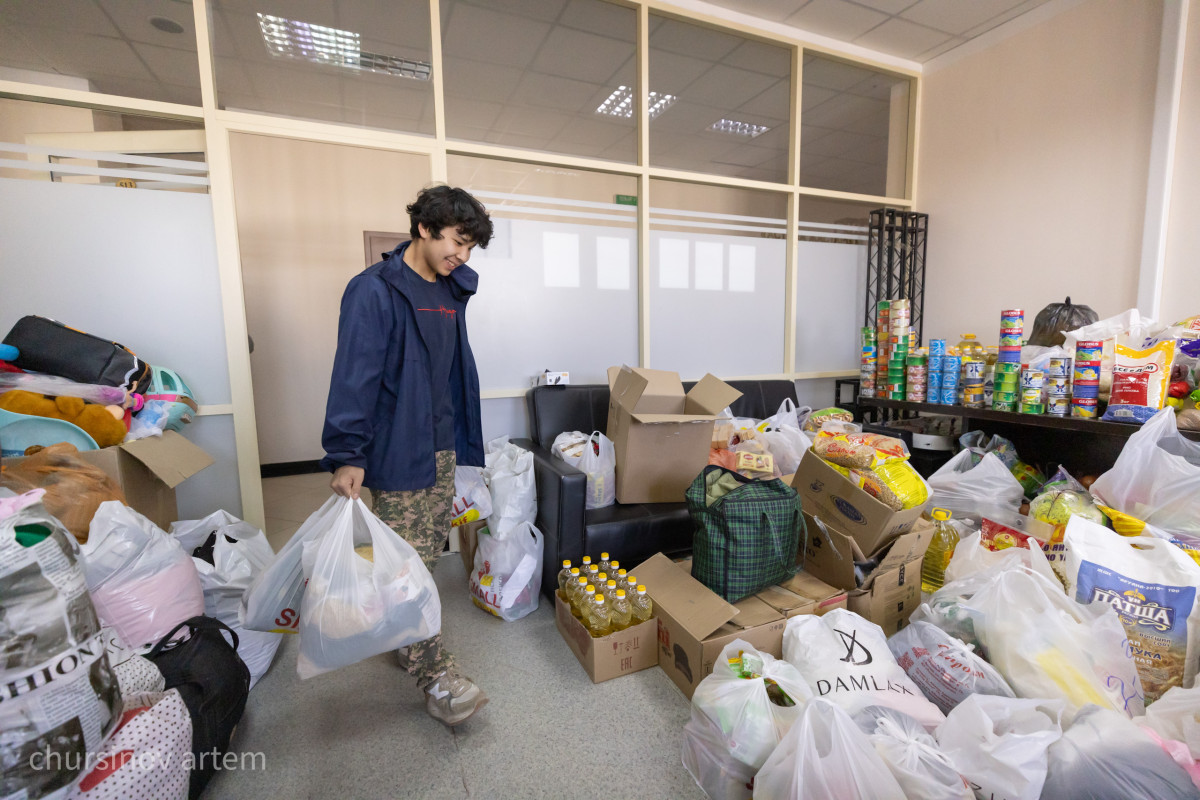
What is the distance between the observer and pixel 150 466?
1.57 m

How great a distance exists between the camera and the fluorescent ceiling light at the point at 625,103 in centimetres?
276

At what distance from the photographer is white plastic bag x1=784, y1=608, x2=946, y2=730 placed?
3.63 feet

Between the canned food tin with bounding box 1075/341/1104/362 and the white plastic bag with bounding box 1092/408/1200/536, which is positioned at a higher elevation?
the canned food tin with bounding box 1075/341/1104/362

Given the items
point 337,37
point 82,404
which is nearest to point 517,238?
point 337,37

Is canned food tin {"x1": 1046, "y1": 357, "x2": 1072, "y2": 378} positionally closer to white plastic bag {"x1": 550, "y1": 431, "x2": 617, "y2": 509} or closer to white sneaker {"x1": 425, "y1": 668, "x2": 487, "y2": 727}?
white plastic bag {"x1": 550, "y1": 431, "x2": 617, "y2": 509}

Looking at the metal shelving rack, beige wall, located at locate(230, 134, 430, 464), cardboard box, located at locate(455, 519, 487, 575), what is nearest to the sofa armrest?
cardboard box, located at locate(455, 519, 487, 575)

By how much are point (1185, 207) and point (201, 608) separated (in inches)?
171

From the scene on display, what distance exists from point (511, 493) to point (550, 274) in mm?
1207

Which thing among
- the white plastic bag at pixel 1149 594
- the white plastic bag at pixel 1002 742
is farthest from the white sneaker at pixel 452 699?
the white plastic bag at pixel 1149 594

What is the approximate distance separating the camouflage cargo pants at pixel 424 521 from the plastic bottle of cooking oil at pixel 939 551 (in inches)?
69.7

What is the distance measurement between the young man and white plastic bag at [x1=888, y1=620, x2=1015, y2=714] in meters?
1.15

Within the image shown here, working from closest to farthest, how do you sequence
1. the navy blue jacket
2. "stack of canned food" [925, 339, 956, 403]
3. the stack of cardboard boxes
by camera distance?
the navy blue jacket
the stack of cardboard boxes
"stack of canned food" [925, 339, 956, 403]

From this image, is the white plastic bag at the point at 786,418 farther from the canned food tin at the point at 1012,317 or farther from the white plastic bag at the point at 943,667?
the white plastic bag at the point at 943,667

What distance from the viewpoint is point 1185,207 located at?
234 centimetres
